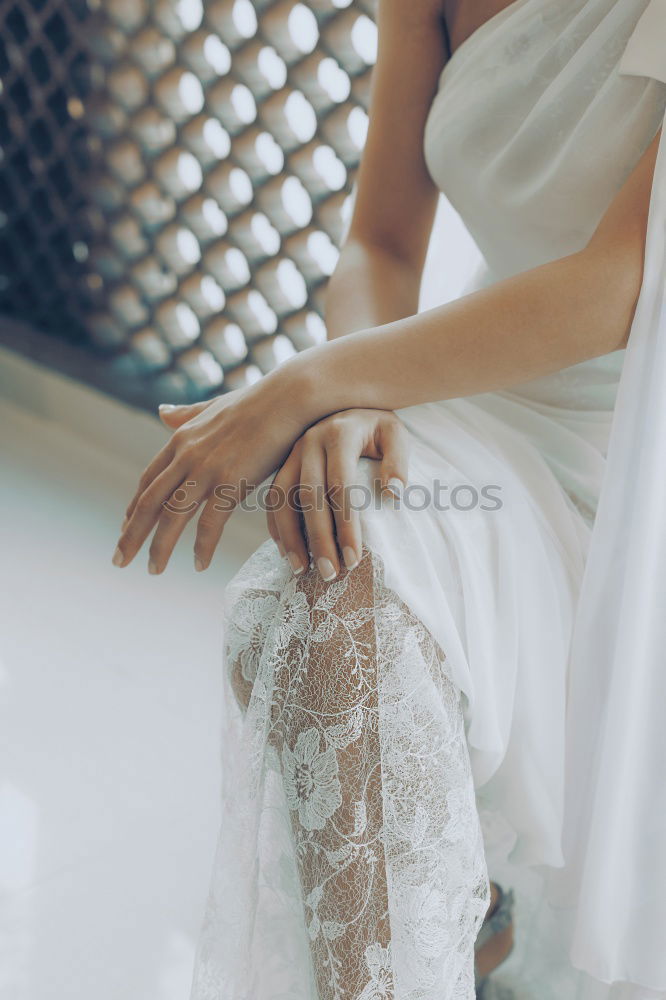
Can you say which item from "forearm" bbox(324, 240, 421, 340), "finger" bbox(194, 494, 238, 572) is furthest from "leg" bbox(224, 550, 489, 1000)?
"forearm" bbox(324, 240, 421, 340)

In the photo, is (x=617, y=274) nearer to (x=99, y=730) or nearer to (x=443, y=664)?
(x=443, y=664)

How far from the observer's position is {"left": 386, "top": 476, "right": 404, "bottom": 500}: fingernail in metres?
0.71

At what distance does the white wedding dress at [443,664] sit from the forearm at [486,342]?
6 centimetres

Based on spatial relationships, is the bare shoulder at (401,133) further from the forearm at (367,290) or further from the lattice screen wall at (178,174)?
the lattice screen wall at (178,174)

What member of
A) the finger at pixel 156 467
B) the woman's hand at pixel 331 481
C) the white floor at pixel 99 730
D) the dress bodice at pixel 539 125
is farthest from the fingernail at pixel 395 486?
the white floor at pixel 99 730

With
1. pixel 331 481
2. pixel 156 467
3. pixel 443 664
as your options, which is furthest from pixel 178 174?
pixel 443 664

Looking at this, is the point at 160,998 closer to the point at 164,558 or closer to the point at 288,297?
the point at 164,558

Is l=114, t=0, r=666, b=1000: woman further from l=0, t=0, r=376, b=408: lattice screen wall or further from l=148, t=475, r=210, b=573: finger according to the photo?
l=0, t=0, r=376, b=408: lattice screen wall

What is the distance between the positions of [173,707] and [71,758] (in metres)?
0.17

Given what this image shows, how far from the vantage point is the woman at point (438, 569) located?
0.68 metres

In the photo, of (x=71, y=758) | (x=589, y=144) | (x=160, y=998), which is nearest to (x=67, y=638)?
(x=71, y=758)

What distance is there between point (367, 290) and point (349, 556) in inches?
16.9

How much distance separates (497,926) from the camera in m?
0.99

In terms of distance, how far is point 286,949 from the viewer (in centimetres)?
74
